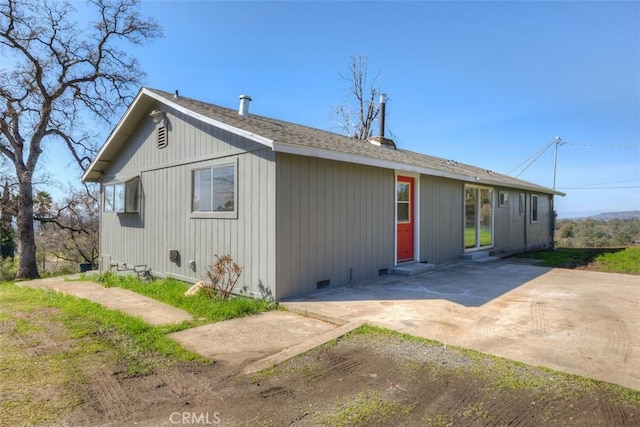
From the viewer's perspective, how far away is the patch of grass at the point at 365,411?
244cm

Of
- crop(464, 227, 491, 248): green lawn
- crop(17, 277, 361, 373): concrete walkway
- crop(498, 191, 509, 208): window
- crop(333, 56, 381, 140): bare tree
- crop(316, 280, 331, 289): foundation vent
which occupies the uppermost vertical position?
crop(333, 56, 381, 140): bare tree

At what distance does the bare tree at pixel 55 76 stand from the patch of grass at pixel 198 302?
854 centimetres

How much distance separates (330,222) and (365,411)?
423cm

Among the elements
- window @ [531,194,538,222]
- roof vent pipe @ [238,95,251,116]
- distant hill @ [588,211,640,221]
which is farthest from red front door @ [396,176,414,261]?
distant hill @ [588,211,640,221]

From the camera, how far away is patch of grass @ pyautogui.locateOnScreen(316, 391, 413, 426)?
244 cm

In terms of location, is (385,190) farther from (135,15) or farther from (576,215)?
(576,215)

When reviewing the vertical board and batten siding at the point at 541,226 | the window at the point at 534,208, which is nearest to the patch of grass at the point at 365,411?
the vertical board and batten siding at the point at 541,226

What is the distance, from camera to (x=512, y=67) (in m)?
13.7

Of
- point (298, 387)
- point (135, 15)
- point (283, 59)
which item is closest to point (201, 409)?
point (298, 387)

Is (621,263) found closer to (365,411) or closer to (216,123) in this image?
(365,411)

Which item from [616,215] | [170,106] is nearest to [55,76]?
[170,106]

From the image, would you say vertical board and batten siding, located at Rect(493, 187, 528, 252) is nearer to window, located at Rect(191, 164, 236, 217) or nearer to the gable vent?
window, located at Rect(191, 164, 236, 217)

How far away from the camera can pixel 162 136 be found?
27.5 ft

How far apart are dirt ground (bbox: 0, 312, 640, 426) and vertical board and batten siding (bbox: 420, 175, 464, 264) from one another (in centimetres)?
579
